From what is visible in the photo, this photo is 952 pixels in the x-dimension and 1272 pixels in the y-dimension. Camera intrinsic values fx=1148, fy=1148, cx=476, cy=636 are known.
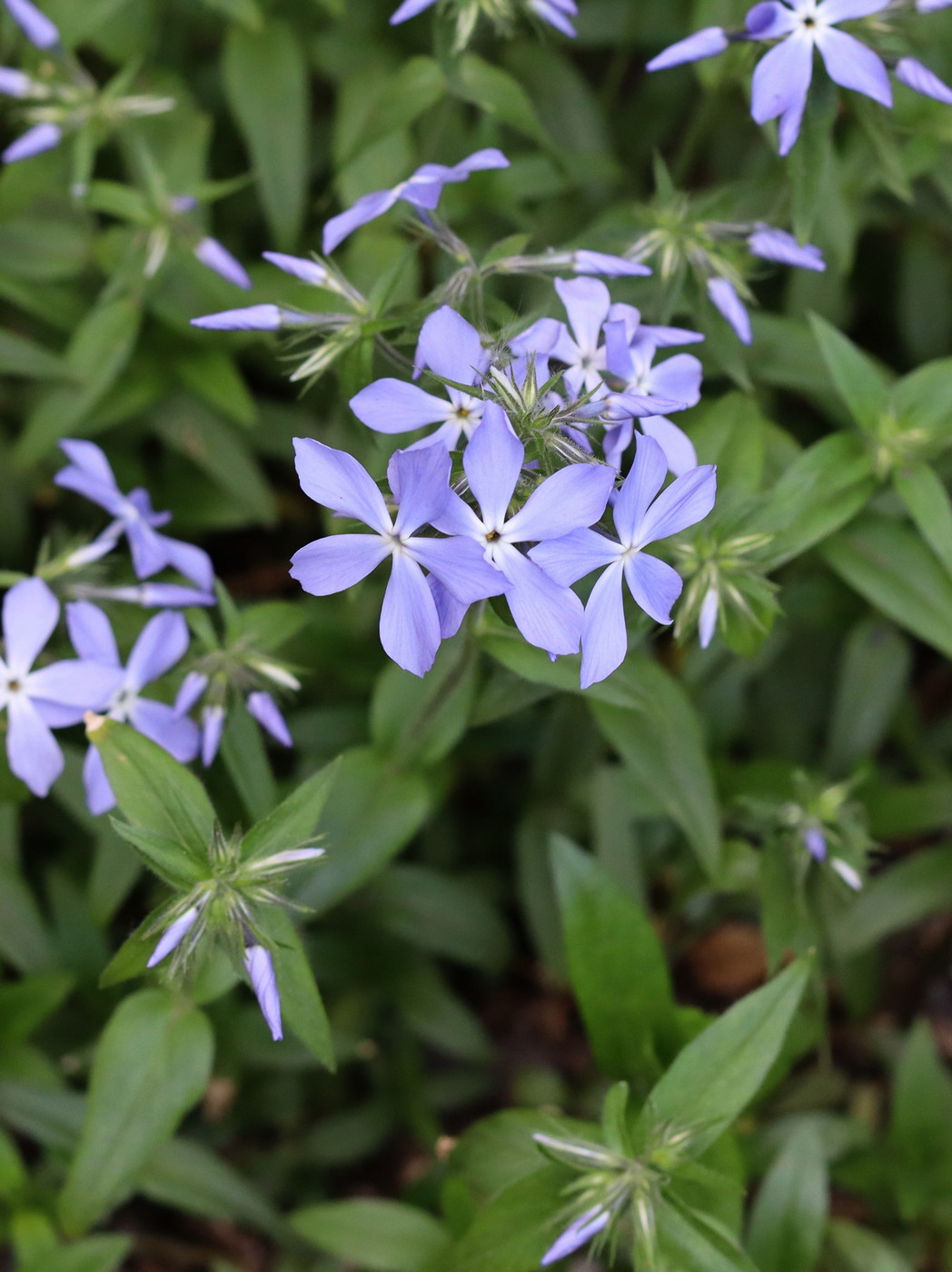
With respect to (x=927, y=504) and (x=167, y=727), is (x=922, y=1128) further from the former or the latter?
(x=167, y=727)

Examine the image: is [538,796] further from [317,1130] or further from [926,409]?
[926,409]

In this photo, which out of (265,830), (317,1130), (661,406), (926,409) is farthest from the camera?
(317,1130)

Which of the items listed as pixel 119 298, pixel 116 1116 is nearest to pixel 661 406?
pixel 116 1116

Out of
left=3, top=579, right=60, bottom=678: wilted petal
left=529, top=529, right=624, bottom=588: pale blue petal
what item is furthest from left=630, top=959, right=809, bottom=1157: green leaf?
left=3, top=579, right=60, bottom=678: wilted petal

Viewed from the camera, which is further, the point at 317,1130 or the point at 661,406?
the point at 317,1130

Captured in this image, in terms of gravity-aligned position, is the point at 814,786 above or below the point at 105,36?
below

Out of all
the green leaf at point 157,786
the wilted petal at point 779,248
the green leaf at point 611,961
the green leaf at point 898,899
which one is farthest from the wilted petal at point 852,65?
the green leaf at point 898,899
